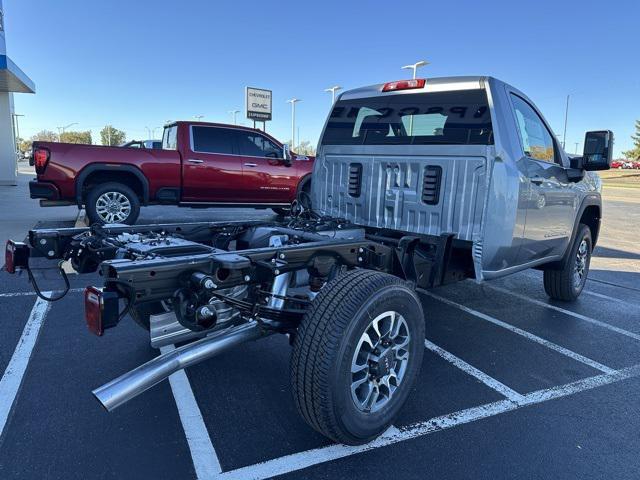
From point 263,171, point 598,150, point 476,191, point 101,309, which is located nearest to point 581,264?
point 598,150

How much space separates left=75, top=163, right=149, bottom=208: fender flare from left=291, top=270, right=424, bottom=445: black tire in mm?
7326

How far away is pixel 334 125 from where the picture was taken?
4.99 meters

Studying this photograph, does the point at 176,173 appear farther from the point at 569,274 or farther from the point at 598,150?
the point at 598,150


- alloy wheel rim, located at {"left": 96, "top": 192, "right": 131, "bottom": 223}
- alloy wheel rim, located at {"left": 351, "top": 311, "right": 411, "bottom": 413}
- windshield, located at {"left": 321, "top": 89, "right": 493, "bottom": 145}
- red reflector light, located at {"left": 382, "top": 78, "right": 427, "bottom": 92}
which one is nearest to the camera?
alloy wheel rim, located at {"left": 351, "top": 311, "right": 411, "bottom": 413}

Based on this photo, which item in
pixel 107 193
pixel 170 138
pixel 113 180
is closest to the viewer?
pixel 107 193

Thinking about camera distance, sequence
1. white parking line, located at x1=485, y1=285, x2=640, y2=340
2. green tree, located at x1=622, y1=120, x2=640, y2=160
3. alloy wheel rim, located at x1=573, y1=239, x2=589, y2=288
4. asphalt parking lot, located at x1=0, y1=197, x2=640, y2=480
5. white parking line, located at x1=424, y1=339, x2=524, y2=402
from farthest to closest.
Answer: green tree, located at x1=622, y1=120, x2=640, y2=160
alloy wheel rim, located at x1=573, y1=239, x2=589, y2=288
white parking line, located at x1=485, y1=285, x2=640, y2=340
white parking line, located at x1=424, y1=339, x2=524, y2=402
asphalt parking lot, located at x1=0, y1=197, x2=640, y2=480

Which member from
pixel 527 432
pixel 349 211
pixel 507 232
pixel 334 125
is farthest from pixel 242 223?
pixel 527 432

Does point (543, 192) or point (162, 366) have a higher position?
point (543, 192)

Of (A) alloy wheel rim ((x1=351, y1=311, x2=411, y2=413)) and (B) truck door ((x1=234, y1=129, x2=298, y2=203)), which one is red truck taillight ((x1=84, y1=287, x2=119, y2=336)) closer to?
(A) alloy wheel rim ((x1=351, y1=311, x2=411, y2=413))

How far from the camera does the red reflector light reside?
14.2 feet

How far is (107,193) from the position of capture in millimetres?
8891

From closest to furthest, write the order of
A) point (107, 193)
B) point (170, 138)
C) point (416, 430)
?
point (416, 430)
point (107, 193)
point (170, 138)

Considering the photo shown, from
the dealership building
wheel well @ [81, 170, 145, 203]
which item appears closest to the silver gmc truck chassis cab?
wheel well @ [81, 170, 145, 203]

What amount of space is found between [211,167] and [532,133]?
22.1ft
